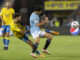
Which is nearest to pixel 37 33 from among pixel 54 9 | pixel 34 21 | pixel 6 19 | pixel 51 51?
pixel 34 21

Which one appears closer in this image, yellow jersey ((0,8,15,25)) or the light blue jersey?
the light blue jersey

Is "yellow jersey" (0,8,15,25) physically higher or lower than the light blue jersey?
lower

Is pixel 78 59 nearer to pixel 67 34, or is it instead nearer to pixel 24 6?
pixel 67 34

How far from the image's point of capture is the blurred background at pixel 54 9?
3185cm

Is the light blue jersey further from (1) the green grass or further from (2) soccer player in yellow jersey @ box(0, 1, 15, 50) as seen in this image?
(2) soccer player in yellow jersey @ box(0, 1, 15, 50)

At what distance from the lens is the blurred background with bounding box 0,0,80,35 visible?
104ft

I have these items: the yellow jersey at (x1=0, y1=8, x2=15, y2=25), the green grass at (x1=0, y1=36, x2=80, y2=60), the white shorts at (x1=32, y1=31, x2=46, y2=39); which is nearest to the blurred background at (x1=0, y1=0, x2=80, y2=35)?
the green grass at (x1=0, y1=36, x2=80, y2=60)

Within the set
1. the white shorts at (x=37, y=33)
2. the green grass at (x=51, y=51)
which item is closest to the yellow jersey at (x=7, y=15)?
the green grass at (x=51, y=51)

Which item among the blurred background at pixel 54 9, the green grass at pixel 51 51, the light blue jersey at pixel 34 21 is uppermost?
the light blue jersey at pixel 34 21

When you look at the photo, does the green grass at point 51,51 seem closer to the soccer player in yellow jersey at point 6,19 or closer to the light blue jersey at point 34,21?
the soccer player in yellow jersey at point 6,19

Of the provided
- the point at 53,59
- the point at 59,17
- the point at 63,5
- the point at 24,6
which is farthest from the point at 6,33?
the point at 59,17

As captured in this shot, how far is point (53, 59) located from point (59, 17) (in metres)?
30.1

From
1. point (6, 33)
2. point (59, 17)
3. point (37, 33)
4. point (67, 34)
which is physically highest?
point (37, 33)

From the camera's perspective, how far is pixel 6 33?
497 inches
